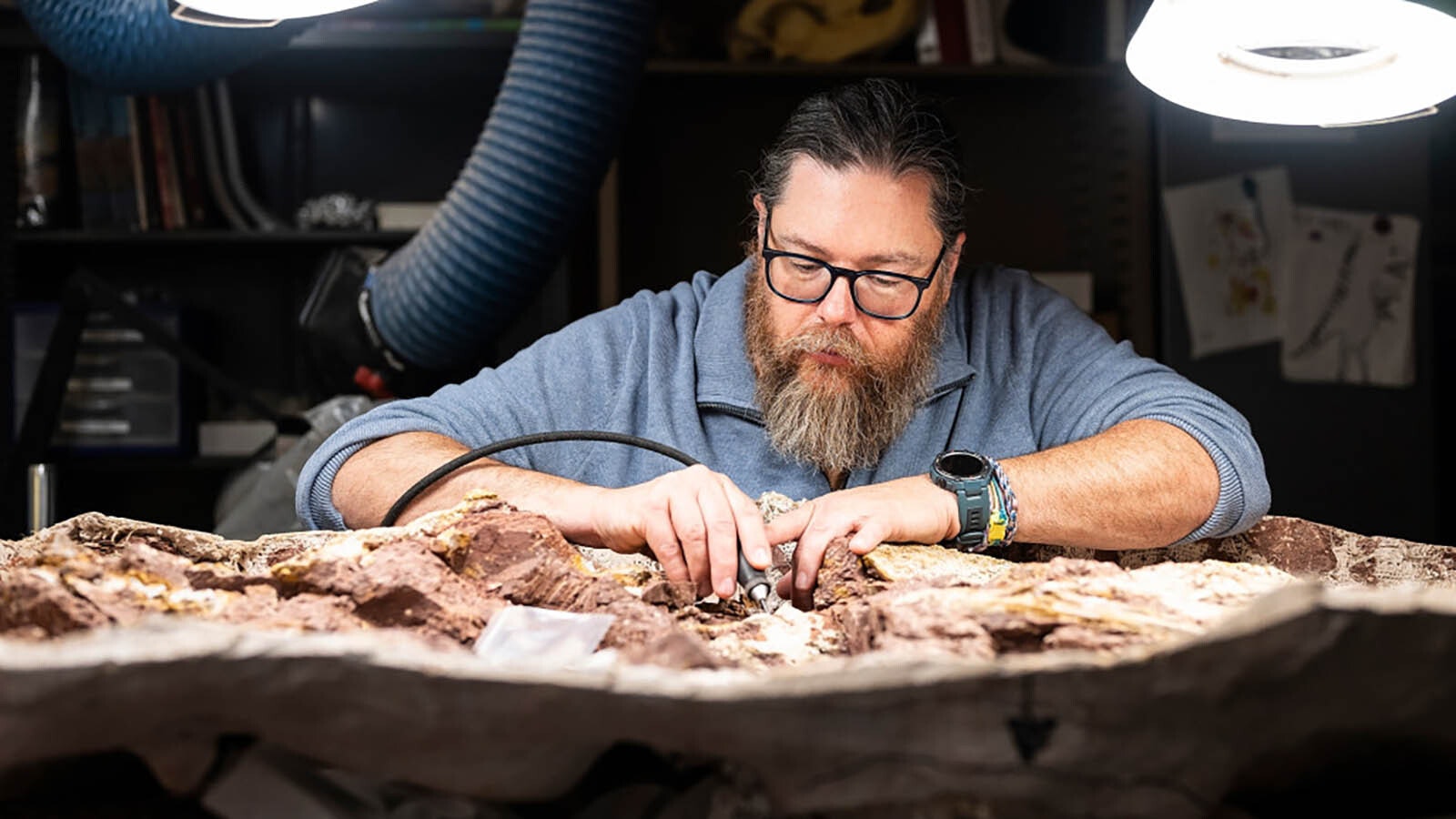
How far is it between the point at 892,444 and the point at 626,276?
1567 millimetres

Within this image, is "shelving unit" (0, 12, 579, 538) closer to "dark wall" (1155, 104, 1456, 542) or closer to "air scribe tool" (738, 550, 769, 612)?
"dark wall" (1155, 104, 1456, 542)

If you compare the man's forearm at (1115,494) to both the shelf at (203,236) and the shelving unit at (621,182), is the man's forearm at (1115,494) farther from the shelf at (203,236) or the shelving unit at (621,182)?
the shelf at (203,236)

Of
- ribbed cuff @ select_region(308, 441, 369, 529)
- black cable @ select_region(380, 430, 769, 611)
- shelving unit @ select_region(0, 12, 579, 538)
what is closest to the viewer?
black cable @ select_region(380, 430, 769, 611)

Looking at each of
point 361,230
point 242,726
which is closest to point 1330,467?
point 361,230

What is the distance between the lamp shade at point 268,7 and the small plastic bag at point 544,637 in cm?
50

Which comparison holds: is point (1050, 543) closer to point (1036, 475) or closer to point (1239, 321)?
point (1036, 475)

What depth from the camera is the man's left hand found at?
0.97 m

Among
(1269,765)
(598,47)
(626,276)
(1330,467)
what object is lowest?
(1330,467)

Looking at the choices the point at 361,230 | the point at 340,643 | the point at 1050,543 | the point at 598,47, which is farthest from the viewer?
the point at 361,230

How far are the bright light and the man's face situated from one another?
2.27 ft

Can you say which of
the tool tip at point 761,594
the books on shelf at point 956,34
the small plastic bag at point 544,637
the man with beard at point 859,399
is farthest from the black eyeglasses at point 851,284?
the books on shelf at point 956,34

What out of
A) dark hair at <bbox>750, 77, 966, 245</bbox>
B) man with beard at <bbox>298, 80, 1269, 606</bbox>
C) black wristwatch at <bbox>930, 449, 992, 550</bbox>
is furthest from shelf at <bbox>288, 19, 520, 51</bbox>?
black wristwatch at <bbox>930, 449, 992, 550</bbox>

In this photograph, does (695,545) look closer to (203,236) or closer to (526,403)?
(526,403)

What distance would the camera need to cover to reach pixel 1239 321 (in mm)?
2840
